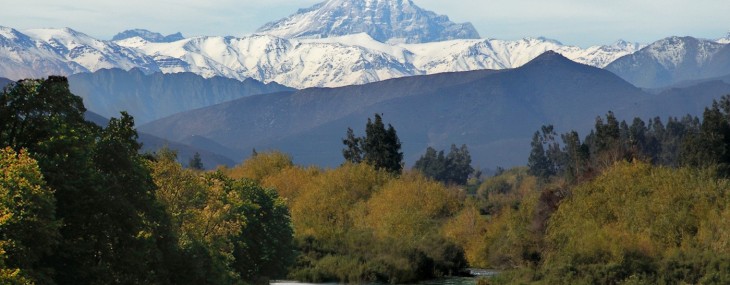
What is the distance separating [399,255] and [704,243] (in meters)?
31.1

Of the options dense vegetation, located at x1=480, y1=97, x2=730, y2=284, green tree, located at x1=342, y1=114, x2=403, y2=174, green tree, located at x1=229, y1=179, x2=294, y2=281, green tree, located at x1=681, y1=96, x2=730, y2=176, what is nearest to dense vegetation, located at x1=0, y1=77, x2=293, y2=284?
green tree, located at x1=229, y1=179, x2=294, y2=281

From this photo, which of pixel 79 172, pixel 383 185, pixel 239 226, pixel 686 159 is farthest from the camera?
pixel 383 185

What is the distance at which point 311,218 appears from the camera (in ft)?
427

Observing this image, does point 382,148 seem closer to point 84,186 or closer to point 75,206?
point 75,206

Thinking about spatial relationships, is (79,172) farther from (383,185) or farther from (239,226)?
(383,185)

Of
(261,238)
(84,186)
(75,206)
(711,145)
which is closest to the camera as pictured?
(84,186)

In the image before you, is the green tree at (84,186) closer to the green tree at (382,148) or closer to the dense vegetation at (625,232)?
the dense vegetation at (625,232)

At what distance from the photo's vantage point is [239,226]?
232ft

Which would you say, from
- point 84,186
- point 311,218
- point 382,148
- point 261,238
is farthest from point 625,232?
point 382,148

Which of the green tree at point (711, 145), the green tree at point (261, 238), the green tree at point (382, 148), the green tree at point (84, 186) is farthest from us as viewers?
the green tree at point (382, 148)

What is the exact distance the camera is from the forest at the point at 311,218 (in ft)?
139

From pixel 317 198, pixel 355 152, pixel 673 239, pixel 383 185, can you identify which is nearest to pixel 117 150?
pixel 673 239

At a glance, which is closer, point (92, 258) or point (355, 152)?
point (92, 258)

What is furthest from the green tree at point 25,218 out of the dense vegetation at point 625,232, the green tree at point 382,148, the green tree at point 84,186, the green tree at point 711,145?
A: the green tree at point 382,148
